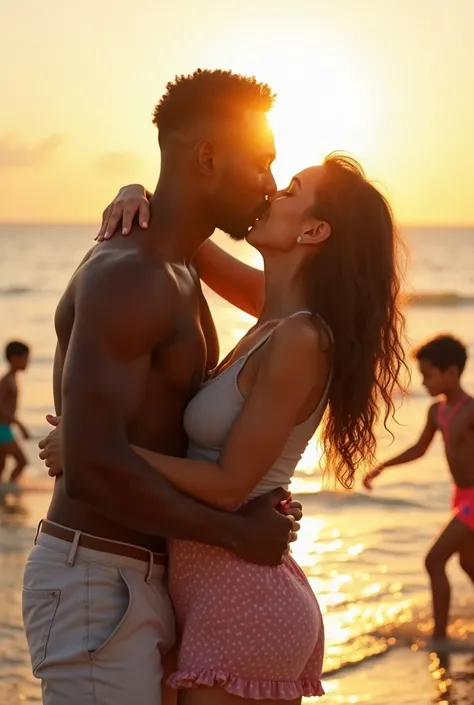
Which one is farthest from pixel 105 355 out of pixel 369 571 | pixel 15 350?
pixel 15 350

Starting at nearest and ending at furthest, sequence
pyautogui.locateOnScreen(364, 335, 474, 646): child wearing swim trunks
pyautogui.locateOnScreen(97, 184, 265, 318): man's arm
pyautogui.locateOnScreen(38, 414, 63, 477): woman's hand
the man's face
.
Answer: pyautogui.locateOnScreen(38, 414, 63, 477): woman's hand < the man's face < pyautogui.locateOnScreen(97, 184, 265, 318): man's arm < pyautogui.locateOnScreen(364, 335, 474, 646): child wearing swim trunks

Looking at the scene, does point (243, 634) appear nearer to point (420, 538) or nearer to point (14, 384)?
point (420, 538)

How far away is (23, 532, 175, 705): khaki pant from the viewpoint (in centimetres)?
335

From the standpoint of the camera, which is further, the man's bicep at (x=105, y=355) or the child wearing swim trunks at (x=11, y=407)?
the child wearing swim trunks at (x=11, y=407)

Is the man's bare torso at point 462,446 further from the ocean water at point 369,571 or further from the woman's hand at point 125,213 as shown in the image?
the woman's hand at point 125,213

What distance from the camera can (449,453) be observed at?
7973 millimetres

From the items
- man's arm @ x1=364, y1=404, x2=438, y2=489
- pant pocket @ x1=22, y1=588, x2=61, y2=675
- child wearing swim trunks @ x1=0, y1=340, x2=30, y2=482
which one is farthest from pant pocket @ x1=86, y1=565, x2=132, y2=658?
child wearing swim trunks @ x1=0, y1=340, x2=30, y2=482

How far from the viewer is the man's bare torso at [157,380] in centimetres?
335

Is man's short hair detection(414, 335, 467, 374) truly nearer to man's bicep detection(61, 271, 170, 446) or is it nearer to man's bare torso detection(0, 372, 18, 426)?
man's bicep detection(61, 271, 170, 446)

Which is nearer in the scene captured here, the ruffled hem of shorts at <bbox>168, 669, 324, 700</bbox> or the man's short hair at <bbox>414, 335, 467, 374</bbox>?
the ruffled hem of shorts at <bbox>168, 669, 324, 700</bbox>

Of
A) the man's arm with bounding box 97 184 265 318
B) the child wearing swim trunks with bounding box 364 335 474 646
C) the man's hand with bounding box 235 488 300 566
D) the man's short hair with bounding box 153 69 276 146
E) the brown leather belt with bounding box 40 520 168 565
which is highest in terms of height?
the man's short hair with bounding box 153 69 276 146

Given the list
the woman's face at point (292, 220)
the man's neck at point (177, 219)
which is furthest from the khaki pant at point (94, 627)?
the woman's face at point (292, 220)

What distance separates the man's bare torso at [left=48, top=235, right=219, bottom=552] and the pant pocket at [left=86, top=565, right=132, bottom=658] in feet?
0.35

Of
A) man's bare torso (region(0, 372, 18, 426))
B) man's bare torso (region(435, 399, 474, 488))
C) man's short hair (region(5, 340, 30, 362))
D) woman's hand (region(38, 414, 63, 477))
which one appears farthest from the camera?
man's bare torso (region(0, 372, 18, 426))
